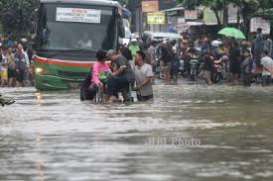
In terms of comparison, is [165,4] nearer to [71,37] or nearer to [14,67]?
[14,67]

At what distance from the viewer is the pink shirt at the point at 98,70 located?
2257cm

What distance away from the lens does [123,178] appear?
9977 millimetres

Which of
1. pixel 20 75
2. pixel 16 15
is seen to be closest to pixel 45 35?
pixel 20 75

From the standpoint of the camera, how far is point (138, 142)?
43.8ft

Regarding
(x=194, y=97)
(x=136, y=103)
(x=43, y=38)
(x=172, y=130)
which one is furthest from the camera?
(x=43, y=38)

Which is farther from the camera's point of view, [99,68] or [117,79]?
[99,68]

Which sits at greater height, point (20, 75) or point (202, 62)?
point (202, 62)

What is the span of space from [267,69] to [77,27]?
24.1ft

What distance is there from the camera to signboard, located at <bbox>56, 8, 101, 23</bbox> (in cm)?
2961

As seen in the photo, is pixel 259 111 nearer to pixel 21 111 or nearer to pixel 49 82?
pixel 21 111

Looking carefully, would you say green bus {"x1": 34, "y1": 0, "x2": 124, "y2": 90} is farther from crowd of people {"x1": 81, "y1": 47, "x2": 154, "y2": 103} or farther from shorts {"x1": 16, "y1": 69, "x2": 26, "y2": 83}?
shorts {"x1": 16, "y1": 69, "x2": 26, "y2": 83}

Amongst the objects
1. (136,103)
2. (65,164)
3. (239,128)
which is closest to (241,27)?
(136,103)

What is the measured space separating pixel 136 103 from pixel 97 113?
11.4 feet

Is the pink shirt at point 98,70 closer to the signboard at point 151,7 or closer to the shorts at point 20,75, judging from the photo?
the shorts at point 20,75
